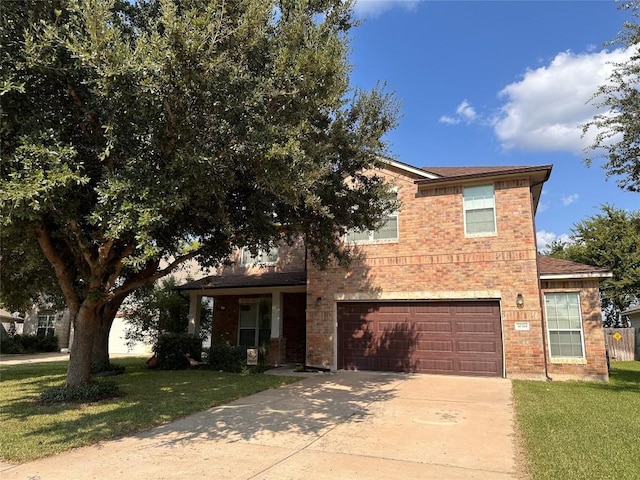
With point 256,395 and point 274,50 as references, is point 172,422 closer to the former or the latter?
point 256,395

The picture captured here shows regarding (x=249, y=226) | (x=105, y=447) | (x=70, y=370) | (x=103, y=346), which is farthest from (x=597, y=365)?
(x=103, y=346)

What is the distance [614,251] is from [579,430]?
30.5 metres

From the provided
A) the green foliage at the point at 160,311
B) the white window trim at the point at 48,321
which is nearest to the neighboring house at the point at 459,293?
the green foliage at the point at 160,311

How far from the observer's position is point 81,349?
982 cm

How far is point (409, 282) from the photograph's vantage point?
14.7 metres

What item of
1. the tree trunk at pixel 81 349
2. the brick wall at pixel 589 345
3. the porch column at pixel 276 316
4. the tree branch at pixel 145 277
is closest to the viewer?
the tree trunk at pixel 81 349

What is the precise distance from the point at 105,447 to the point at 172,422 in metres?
1.68

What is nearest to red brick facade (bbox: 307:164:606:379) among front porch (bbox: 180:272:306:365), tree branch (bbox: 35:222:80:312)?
front porch (bbox: 180:272:306:365)

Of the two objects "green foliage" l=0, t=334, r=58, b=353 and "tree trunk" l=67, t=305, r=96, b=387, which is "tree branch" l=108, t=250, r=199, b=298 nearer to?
"tree trunk" l=67, t=305, r=96, b=387

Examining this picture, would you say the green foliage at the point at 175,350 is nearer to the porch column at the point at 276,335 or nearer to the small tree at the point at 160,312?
the small tree at the point at 160,312

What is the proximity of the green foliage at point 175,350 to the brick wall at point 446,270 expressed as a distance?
4.73 metres

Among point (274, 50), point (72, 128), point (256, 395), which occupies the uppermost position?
point (274, 50)

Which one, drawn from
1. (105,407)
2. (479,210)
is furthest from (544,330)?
(105,407)

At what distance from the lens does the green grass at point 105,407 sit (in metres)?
6.59
